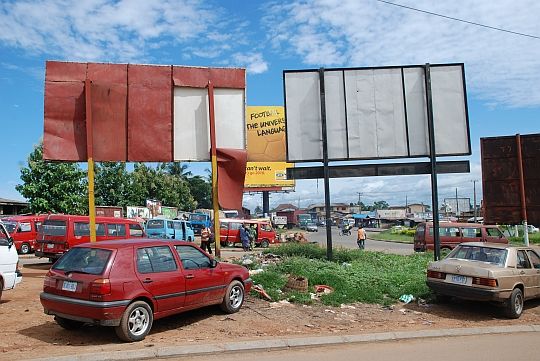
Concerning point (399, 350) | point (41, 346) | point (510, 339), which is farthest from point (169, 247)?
point (510, 339)

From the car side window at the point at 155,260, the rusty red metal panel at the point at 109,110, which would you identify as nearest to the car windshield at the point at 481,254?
the car side window at the point at 155,260

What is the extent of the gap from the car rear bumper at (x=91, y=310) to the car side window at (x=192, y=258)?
1.52 m

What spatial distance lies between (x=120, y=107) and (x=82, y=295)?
8785 mm

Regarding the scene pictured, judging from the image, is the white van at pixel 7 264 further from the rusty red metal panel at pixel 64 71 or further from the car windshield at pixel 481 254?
the car windshield at pixel 481 254

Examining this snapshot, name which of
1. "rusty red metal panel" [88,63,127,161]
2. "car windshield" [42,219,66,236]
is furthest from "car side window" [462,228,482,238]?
"car windshield" [42,219,66,236]

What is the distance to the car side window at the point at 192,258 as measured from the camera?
8516 mm

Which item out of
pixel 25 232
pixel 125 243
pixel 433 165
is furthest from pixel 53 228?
pixel 433 165

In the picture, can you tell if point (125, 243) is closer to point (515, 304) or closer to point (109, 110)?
point (515, 304)

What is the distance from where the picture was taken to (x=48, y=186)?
35.0 meters

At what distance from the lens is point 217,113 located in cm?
1497

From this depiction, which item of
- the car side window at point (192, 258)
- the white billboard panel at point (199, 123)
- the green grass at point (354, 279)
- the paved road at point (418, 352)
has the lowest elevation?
the paved road at point (418, 352)

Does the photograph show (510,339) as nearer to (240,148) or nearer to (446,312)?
(446,312)

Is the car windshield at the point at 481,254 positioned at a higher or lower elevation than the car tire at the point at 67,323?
higher

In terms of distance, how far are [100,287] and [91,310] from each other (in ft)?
1.20
